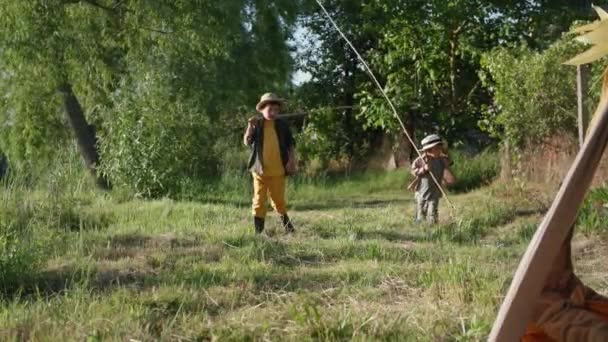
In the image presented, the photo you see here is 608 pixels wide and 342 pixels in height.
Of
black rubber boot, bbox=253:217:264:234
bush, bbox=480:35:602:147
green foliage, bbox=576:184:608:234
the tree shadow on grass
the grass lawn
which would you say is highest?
bush, bbox=480:35:602:147

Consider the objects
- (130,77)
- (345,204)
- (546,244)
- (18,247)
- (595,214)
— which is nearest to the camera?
(546,244)

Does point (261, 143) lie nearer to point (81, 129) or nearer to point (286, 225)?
point (286, 225)

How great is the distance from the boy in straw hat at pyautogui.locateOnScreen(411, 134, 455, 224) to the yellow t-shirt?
5.58ft

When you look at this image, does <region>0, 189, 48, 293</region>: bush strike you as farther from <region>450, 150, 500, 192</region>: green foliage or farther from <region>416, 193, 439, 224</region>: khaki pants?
<region>450, 150, 500, 192</region>: green foliage

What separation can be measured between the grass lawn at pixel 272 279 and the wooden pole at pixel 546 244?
1954 millimetres

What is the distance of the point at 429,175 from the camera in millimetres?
9219

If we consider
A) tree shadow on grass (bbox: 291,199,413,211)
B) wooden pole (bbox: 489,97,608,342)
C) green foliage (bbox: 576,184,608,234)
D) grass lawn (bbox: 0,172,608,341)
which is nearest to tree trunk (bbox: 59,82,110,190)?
tree shadow on grass (bbox: 291,199,413,211)

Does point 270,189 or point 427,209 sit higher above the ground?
point 270,189

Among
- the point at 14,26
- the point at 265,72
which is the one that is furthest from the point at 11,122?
the point at 265,72

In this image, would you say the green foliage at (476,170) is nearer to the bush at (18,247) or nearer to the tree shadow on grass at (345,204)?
the tree shadow on grass at (345,204)

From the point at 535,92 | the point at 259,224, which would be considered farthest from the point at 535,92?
the point at 259,224

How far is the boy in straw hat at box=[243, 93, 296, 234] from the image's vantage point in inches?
325

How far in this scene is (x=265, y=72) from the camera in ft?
50.9

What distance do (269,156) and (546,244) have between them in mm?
6395
